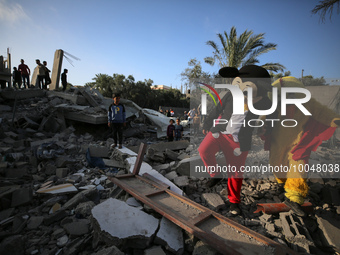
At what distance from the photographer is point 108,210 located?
2182mm

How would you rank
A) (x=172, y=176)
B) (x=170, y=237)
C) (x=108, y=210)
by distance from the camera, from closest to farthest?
1. (x=170, y=237)
2. (x=108, y=210)
3. (x=172, y=176)

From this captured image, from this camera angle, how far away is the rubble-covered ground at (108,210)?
193cm

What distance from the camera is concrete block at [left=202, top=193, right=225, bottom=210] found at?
2736 mm

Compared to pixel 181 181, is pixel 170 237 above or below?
below

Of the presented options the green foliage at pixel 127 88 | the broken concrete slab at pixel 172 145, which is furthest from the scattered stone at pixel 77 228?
the green foliage at pixel 127 88

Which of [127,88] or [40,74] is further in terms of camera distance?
[127,88]

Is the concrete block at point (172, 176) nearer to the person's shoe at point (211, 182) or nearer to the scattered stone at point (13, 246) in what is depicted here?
the person's shoe at point (211, 182)

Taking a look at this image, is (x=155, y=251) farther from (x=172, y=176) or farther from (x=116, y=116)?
(x=116, y=116)

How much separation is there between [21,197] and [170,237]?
2424 mm

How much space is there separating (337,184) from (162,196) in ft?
10.9

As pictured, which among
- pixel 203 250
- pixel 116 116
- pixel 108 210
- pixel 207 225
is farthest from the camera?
pixel 116 116

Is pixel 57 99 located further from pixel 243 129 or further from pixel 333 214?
pixel 333 214

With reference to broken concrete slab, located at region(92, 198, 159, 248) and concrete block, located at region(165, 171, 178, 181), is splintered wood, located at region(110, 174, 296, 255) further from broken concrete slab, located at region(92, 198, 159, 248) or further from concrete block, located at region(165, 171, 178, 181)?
concrete block, located at region(165, 171, 178, 181)

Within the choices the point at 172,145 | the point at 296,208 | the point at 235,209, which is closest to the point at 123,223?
the point at 235,209
